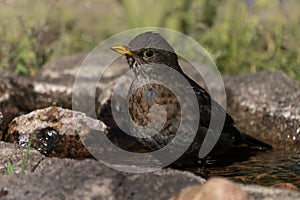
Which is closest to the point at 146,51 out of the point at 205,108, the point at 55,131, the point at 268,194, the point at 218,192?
the point at 205,108

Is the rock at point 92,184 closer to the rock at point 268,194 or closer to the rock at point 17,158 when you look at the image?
the rock at point 268,194

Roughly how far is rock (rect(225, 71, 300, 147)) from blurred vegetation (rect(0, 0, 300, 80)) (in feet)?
2.94

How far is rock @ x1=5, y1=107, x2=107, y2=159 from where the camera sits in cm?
590

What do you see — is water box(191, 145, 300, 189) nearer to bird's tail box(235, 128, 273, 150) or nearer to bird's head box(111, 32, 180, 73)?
bird's tail box(235, 128, 273, 150)

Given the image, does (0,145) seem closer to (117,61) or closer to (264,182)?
(264,182)

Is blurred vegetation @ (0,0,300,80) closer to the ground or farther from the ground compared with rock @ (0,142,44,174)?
farther from the ground

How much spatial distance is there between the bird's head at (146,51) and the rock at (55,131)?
2.27ft

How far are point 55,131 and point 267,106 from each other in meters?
2.20

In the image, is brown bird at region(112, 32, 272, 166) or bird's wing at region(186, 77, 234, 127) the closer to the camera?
brown bird at region(112, 32, 272, 166)

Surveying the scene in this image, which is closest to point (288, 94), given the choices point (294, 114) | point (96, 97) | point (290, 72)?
point (294, 114)

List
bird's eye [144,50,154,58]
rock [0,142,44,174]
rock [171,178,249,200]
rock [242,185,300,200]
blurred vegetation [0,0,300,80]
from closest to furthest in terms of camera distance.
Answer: rock [171,178,249,200], rock [242,185,300,200], rock [0,142,44,174], bird's eye [144,50,154,58], blurred vegetation [0,0,300,80]

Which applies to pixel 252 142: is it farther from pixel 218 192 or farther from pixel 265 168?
pixel 218 192

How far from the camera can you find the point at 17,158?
14.6 ft

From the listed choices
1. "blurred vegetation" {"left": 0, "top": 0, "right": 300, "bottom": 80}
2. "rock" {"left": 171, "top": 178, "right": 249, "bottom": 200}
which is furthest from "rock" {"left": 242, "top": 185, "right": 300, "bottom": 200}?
"blurred vegetation" {"left": 0, "top": 0, "right": 300, "bottom": 80}
